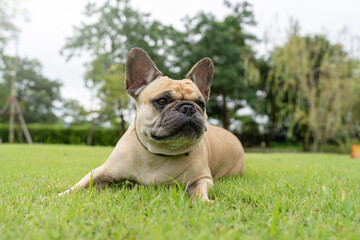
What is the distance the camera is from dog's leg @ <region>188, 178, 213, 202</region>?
2.01 meters

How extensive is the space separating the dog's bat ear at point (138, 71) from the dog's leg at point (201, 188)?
1.00 meters

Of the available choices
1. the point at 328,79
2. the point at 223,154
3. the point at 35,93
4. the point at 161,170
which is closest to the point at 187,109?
the point at 161,170

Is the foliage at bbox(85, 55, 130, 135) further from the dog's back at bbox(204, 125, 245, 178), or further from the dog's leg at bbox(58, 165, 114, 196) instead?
the dog's leg at bbox(58, 165, 114, 196)

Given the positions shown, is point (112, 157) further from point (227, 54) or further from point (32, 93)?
point (32, 93)

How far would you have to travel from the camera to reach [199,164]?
245 centimetres

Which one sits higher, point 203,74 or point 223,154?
point 203,74

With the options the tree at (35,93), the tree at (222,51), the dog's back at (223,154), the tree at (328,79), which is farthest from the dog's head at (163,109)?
the tree at (35,93)

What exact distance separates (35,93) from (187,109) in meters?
38.4

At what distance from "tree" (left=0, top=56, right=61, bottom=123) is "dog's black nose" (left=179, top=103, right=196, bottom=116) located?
35.8 meters

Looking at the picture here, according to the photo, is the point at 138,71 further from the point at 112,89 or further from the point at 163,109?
the point at 112,89

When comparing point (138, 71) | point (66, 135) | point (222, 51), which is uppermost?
point (222, 51)

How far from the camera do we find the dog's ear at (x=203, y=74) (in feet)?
9.48

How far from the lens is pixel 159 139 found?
2.28 metres

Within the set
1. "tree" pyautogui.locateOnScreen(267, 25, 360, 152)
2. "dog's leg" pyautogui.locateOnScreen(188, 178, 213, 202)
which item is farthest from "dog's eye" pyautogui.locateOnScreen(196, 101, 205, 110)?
"tree" pyautogui.locateOnScreen(267, 25, 360, 152)
